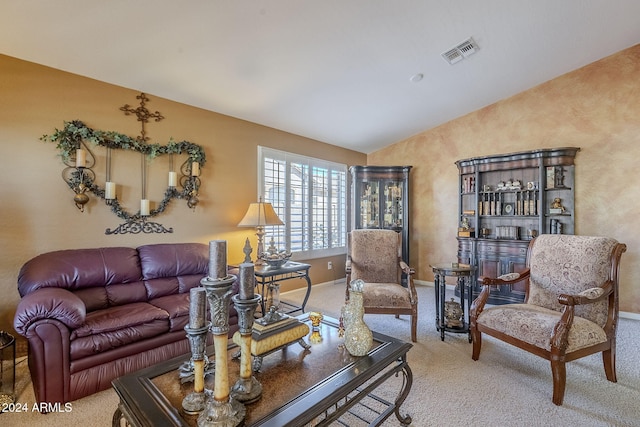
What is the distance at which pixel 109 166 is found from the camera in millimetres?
3039

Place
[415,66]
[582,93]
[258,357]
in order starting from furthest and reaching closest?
[582,93] → [415,66] → [258,357]

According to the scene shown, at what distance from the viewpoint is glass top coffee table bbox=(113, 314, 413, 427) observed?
1.16 m

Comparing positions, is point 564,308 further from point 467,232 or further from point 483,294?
point 467,232

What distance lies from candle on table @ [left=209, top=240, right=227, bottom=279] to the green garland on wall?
2.65 meters

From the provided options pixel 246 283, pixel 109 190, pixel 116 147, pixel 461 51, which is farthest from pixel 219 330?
pixel 461 51

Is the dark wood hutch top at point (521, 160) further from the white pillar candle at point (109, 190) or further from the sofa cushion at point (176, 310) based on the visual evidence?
the white pillar candle at point (109, 190)

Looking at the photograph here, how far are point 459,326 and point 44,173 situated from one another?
4.31m

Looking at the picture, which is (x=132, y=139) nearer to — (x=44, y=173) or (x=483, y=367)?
(x=44, y=173)

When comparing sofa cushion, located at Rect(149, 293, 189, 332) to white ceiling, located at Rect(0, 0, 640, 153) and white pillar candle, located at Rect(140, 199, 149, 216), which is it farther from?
white ceiling, located at Rect(0, 0, 640, 153)

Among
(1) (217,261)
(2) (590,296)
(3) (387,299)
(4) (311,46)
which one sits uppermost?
(4) (311,46)

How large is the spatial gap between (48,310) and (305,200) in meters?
3.43

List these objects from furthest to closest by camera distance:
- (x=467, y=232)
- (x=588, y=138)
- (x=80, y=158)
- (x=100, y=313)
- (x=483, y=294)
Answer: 1. (x=467, y=232)
2. (x=588, y=138)
3. (x=80, y=158)
4. (x=483, y=294)
5. (x=100, y=313)

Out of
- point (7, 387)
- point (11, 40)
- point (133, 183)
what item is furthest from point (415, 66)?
point (7, 387)

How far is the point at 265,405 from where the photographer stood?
4.01 feet
